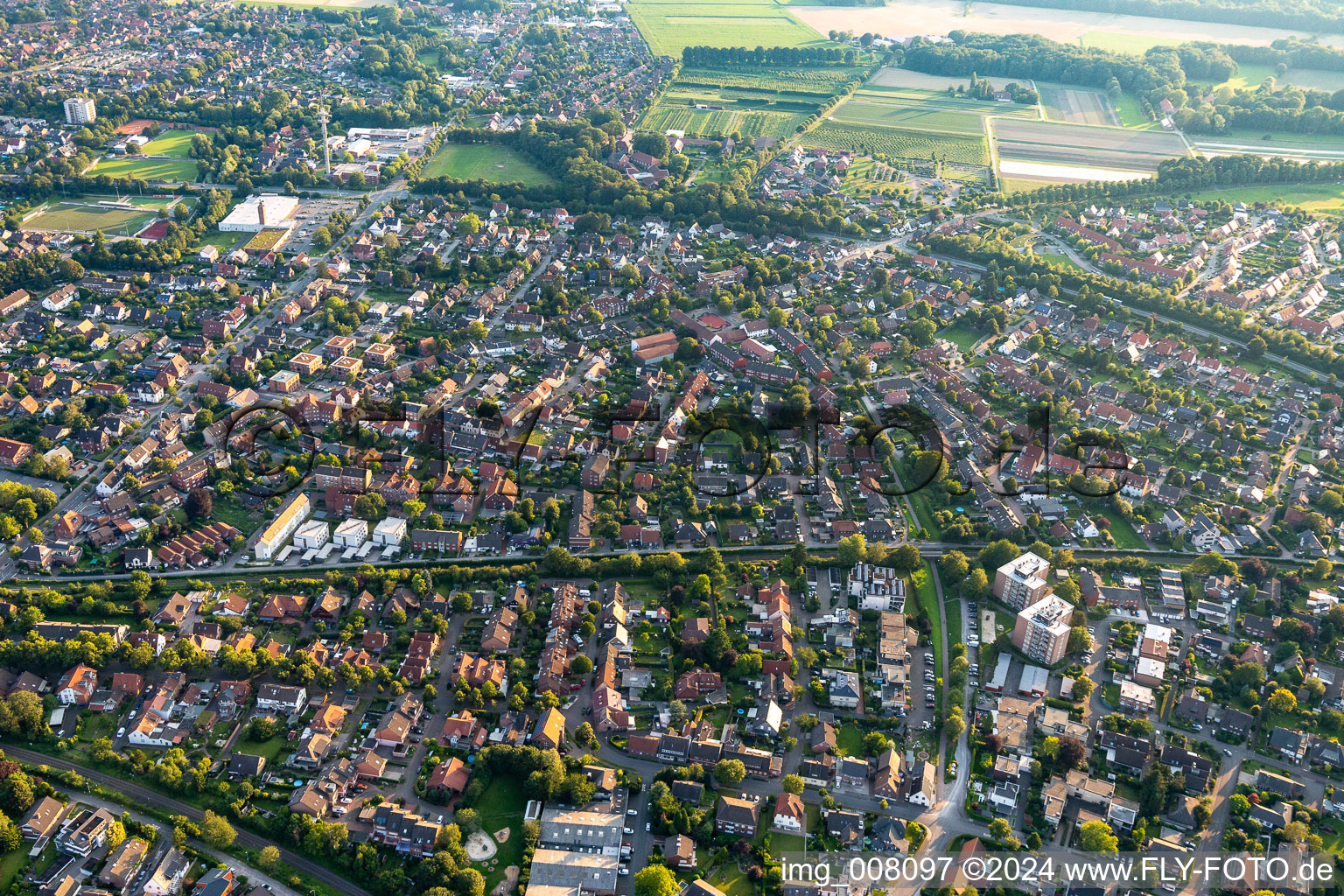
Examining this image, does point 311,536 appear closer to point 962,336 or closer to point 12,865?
point 12,865

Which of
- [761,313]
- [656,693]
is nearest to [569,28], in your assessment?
[761,313]

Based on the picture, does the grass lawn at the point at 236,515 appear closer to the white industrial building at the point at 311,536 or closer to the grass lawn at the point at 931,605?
the white industrial building at the point at 311,536

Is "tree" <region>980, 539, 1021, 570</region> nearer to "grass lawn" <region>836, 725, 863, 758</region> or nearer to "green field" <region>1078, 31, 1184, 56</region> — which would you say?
"grass lawn" <region>836, 725, 863, 758</region>

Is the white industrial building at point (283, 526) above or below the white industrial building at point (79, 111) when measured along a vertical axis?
below

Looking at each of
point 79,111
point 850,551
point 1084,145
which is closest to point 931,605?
point 850,551

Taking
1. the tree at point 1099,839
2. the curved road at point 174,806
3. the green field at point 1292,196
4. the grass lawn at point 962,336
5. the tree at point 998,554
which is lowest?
the curved road at point 174,806

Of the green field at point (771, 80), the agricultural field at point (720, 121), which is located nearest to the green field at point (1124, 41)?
the green field at point (771, 80)
